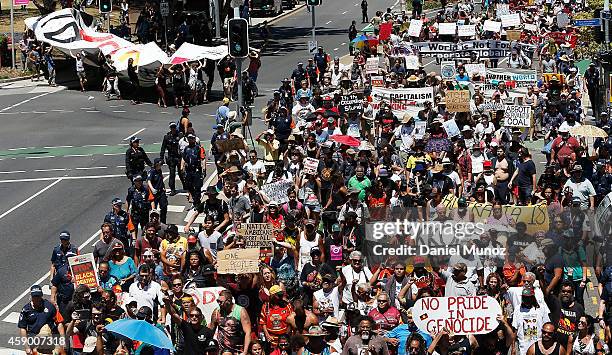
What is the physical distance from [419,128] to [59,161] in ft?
34.9

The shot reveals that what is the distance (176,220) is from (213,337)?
10577mm

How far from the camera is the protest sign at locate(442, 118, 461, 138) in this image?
26.1m

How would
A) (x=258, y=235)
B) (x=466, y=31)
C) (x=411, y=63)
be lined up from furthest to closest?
(x=466, y=31)
(x=411, y=63)
(x=258, y=235)

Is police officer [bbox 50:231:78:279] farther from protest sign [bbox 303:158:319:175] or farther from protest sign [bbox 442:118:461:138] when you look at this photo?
protest sign [bbox 442:118:461:138]

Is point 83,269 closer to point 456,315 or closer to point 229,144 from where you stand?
point 456,315

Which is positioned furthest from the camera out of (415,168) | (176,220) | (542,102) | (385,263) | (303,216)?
(542,102)

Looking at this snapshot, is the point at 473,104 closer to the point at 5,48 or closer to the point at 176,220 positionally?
the point at 176,220

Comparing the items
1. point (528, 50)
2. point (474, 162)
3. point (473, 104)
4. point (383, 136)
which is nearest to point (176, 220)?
point (383, 136)

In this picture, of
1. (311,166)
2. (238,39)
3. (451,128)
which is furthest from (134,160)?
(451,128)

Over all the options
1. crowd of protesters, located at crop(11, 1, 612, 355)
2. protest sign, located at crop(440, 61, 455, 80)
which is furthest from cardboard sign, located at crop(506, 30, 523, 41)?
crowd of protesters, located at crop(11, 1, 612, 355)

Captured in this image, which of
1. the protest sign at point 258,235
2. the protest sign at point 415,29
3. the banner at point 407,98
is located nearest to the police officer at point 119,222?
the protest sign at point 258,235

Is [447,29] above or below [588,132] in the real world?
above

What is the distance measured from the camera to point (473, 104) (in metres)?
30.2

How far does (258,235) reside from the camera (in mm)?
18188
